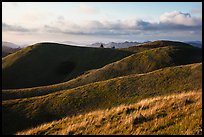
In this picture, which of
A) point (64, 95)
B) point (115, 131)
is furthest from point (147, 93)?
point (115, 131)

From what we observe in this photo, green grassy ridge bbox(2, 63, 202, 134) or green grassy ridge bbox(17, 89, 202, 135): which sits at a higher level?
green grassy ridge bbox(17, 89, 202, 135)

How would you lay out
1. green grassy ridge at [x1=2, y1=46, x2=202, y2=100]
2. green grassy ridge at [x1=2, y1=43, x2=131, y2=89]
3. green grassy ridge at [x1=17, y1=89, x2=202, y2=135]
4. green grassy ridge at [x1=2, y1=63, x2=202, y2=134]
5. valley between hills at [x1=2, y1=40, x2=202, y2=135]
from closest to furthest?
1. green grassy ridge at [x1=17, y1=89, x2=202, y2=135]
2. valley between hills at [x1=2, y1=40, x2=202, y2=135]
3. green grassy ridge at [x1=2, y1=63, x2=202, y2=134]
4. green grassy ridge at [x1=2, y1=46, x2=202, y2=100]
5. green grassy ridge at [x1=2, y1=43, x2=131, y2=89]

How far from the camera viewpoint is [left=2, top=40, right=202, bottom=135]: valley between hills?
14.8m

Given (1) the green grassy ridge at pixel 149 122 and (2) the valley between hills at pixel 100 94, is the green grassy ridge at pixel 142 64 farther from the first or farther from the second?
(1) the green grassy ridge at pixel 149 122

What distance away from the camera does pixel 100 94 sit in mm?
40812

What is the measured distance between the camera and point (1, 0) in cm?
2711

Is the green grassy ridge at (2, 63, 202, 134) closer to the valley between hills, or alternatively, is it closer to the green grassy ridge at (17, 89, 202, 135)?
the valley between hills

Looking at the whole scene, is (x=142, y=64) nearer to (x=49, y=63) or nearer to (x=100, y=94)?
(x=100, y=94)

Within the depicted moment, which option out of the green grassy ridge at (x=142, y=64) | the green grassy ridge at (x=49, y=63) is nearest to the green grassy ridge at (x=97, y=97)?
the green grassy ridge at (x=142, y=64)

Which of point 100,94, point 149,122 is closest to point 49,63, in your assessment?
point 100,94

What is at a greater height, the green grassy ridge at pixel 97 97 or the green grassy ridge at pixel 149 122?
the green grassy ridge at pixel 149 122

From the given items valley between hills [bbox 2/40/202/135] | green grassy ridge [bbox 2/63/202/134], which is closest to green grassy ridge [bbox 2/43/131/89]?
valley between hills [bbox 2/40/202/135]

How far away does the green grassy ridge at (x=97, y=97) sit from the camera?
36062mm

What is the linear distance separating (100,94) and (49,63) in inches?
2173
